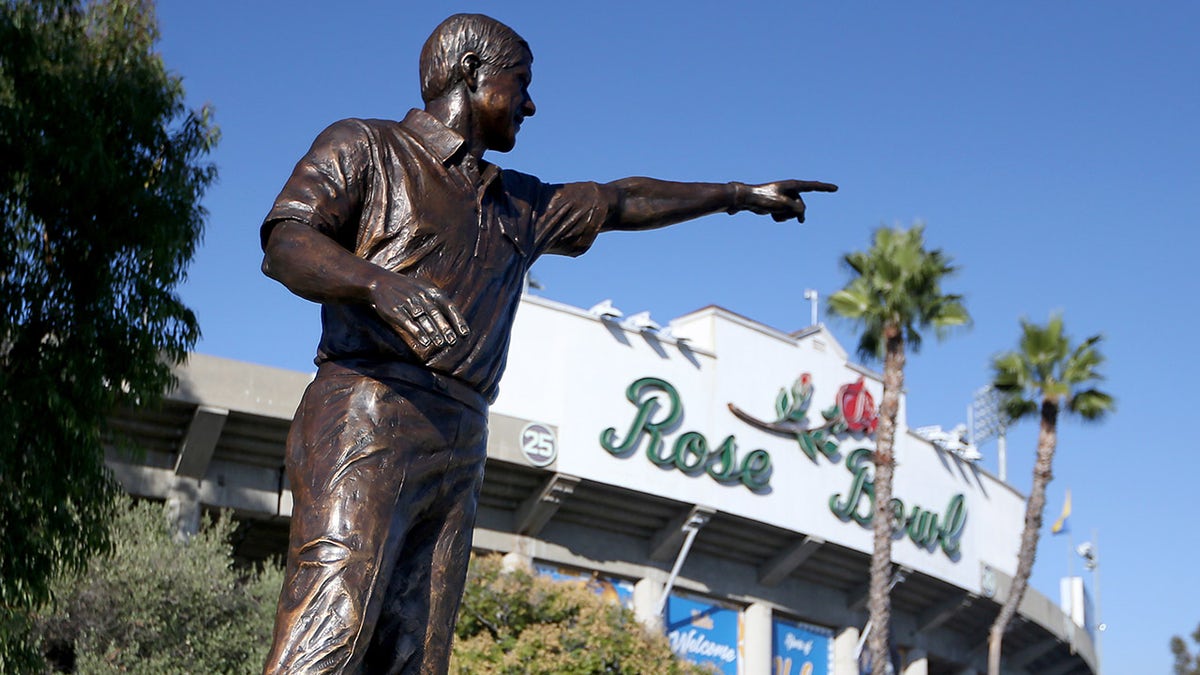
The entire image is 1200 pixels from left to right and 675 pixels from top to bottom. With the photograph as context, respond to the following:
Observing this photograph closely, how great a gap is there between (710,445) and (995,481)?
13005 mm

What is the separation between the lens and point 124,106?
15.2m

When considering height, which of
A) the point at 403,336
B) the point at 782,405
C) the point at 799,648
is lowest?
the point at 403,336

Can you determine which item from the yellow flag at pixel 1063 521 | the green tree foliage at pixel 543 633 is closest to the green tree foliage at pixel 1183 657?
the yellow flag at pixel 1063 521

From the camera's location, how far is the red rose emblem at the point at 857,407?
34656 millimetres

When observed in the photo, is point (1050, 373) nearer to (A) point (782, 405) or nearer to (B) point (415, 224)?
(A) point (782, 405)

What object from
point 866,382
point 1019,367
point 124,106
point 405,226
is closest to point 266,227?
point 405,226

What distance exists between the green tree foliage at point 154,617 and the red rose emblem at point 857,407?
1736 centimetres

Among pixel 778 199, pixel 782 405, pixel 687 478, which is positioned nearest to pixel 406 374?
pixel 778 199

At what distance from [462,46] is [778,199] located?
1113 mm

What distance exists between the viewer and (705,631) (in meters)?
31.8

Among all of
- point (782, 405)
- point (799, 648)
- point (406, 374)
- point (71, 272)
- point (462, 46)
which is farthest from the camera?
point (799, 648)

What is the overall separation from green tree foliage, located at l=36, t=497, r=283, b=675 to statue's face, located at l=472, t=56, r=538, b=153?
52.5ft

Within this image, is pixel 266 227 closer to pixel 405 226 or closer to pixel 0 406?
pixel 405 226

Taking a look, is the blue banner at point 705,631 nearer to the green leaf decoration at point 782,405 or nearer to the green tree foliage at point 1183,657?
the green leaf decoration at point 782,405
